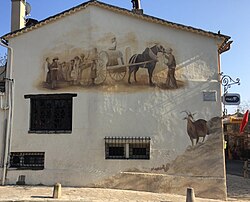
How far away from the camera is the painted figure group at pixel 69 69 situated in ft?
41.3

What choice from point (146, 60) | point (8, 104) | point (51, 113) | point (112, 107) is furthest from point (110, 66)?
point (8, 104)

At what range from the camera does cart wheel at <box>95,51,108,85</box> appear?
12459mm

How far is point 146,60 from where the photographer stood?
40.7ft

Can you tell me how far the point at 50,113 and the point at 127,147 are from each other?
3.52 meters

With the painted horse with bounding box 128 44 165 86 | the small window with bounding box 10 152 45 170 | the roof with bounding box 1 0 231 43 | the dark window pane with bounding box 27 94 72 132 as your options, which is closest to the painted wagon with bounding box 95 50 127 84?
the painted horse with bounding box 128 44 165 86

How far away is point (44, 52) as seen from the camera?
42.5 ft

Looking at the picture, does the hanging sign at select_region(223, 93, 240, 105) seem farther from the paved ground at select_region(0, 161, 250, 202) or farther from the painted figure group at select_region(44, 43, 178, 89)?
the paved ground at select_region(0, 161, 250, 202)

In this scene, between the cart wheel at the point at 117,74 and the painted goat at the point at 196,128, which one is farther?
the cart wheel at the point at 117,74

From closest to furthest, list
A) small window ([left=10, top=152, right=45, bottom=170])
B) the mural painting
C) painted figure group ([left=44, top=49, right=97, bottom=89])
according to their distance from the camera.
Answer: the mural painting → small window ([left=10, top=152, right=45, bottom=170]) → painted figure group ([left=44, top=49, right=97, bottom=89])

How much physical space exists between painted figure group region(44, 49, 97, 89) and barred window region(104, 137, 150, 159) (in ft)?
8.59

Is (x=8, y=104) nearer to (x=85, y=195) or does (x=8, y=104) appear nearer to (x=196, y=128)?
(x=85, y=195)

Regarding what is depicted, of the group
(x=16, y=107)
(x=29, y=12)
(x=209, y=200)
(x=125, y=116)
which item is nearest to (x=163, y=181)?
(x=209, y=200)

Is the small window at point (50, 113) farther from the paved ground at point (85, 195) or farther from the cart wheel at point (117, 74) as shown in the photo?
the paved ground at point (85, 195)

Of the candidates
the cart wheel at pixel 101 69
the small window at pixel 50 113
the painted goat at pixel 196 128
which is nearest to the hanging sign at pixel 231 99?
the painted goat at pixel 196 128
